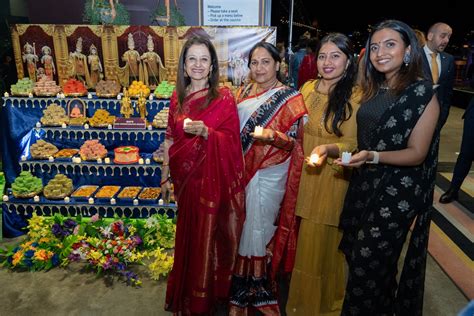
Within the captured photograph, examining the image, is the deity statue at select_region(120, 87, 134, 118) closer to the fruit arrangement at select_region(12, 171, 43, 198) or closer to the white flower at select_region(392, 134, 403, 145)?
the fruit arrangement at select_region(12, 171, 43, 198)

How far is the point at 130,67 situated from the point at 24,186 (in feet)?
5.15

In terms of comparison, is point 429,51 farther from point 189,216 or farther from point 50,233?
point 50,233

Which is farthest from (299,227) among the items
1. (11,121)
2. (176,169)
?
(11,121)

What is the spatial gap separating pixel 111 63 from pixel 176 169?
2069 millimetres

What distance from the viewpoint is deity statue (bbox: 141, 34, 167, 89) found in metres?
3.82

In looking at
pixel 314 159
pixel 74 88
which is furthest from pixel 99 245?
pixel 314 159

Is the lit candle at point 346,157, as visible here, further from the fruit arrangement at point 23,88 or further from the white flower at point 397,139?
the fruit arrangement at point 23,88

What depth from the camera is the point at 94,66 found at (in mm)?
3865

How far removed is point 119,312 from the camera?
2656 millimetres

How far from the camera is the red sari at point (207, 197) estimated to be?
223cm

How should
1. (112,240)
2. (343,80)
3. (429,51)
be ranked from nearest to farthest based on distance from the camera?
(343,80) → (112,240) → (429,51)

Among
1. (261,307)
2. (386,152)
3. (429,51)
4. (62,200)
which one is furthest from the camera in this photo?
(429,51)

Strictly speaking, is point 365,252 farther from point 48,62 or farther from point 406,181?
point 48,62

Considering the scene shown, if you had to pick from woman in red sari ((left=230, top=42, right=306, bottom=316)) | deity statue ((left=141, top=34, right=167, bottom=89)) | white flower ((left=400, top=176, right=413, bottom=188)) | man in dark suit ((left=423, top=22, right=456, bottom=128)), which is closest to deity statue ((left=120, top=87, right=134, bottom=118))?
deity statue ((left=141, top=34, right=167, bottom=89))
